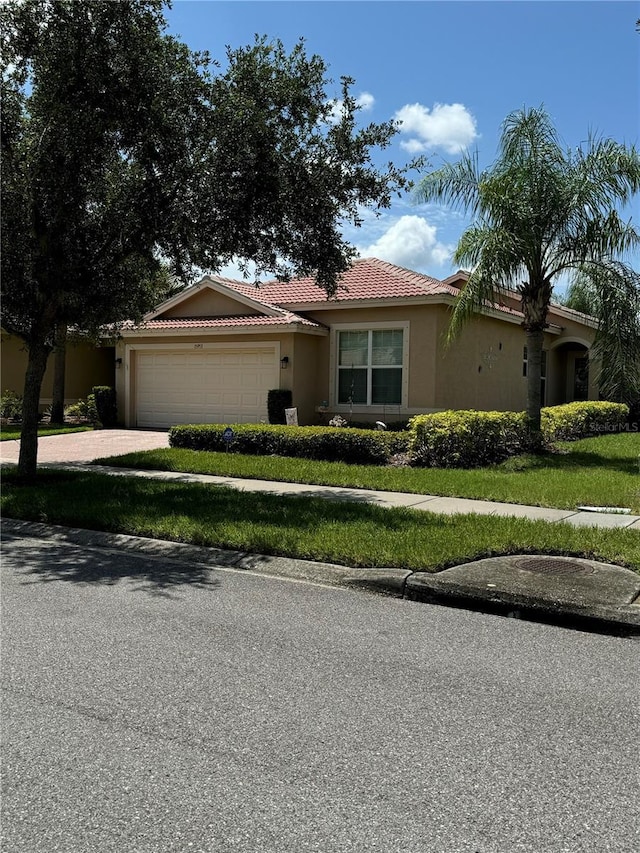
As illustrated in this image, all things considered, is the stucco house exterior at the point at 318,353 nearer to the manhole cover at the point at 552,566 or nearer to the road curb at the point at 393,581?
the road curb at the point at 393,581

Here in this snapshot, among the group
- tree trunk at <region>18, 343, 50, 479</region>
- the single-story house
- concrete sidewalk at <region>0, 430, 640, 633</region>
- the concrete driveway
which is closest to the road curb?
concrete sidewalk at <region>0, 430, 640, 633</region>

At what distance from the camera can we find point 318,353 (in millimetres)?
19391

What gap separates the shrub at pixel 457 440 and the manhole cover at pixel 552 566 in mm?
6525

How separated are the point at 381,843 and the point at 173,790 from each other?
35.4 inches

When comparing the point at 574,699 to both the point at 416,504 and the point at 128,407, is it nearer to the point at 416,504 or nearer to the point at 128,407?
the point at 416,504

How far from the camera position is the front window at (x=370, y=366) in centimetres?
1819

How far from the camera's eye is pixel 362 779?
3.20 metres

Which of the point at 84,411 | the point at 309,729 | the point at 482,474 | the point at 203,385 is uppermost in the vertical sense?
the point at 203,385

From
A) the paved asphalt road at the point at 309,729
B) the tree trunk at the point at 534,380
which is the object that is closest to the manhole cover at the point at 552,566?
the paved asphalt road at the point at 309,729

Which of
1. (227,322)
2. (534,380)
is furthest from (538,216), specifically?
(227,322)

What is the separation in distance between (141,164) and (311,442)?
240 inches

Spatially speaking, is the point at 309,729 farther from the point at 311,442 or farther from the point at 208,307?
the point at 208,307

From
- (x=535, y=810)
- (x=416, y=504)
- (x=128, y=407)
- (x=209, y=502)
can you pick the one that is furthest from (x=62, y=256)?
(x=128, y=407)

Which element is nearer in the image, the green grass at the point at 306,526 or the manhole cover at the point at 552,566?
the manhole cover at the point at 552,566
